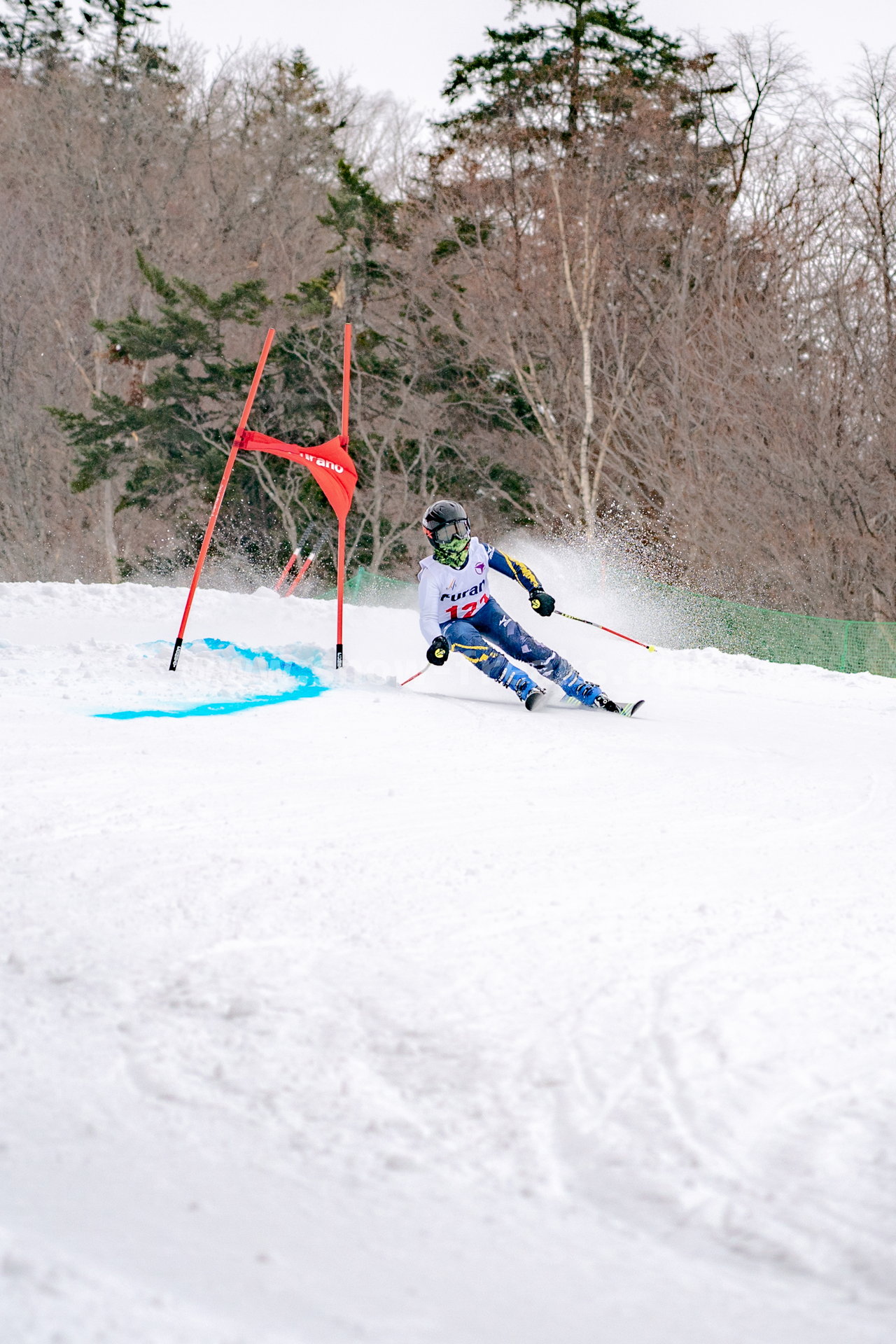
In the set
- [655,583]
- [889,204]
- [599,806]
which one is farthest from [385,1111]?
[889,204]

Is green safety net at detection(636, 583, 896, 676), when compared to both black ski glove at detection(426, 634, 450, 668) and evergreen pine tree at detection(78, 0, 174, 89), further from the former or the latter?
evergreen pine tree at detection(78, 0, 174, 89)

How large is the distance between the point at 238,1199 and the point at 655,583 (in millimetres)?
13770

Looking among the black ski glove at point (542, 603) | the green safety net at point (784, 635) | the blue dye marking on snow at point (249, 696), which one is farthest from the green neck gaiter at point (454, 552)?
the green safety net at point (784, 635)

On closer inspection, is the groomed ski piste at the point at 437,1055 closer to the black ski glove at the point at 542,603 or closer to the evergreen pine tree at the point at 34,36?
the black ski glove at the point at 542,603

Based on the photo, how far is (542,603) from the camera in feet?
26.6

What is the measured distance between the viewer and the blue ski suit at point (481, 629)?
25.5ft

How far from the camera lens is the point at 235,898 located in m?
3.36

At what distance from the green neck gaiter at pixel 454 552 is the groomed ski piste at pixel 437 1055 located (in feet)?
8.87

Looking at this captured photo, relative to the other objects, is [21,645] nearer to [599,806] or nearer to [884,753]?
[599,806]

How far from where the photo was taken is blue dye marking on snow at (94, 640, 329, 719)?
666cm

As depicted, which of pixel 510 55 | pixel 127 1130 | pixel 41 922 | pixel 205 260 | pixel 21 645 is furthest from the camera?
pixel 205 260

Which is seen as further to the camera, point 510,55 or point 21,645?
point 510,55

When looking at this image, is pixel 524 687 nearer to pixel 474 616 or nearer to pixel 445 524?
pixel 474 616

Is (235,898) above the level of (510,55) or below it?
below
